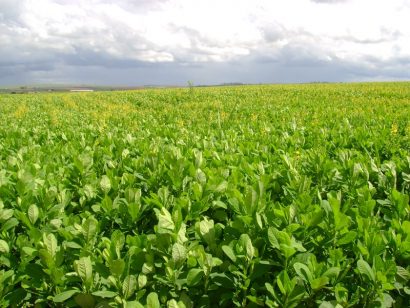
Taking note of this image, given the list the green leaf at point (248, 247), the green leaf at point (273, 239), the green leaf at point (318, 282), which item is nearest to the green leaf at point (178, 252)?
the green leaf at point (248, 247)

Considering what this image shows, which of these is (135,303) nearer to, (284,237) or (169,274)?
(169,274)

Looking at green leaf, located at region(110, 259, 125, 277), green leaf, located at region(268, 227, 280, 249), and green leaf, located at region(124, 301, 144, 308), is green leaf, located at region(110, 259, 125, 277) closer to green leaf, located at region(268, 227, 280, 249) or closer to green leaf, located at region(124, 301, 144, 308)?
green leaf, located at region(124, 301, 144, 308)

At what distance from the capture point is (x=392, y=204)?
2539 mm

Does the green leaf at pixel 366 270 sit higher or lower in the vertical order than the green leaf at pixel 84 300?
higher

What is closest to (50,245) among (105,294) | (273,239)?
(105,294)

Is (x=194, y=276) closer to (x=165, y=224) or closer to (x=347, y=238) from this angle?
(x=165, y=224)

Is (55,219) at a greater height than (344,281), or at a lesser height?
greater

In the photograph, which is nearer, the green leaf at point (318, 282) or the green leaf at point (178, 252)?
the green leaf at point (318, 282)

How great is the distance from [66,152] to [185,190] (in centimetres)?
207

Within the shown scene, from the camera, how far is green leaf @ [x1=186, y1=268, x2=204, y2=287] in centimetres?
181

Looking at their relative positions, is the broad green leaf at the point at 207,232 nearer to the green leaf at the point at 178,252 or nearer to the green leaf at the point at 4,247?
the green leaf at the point at 178,252

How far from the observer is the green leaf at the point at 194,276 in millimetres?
1812

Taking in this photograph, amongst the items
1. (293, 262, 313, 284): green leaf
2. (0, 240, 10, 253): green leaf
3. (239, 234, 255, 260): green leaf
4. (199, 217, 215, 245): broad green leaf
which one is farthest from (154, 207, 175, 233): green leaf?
(0, 240, 10, 253): green leaf

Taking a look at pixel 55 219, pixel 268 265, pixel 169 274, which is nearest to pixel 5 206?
pixel 55 219
